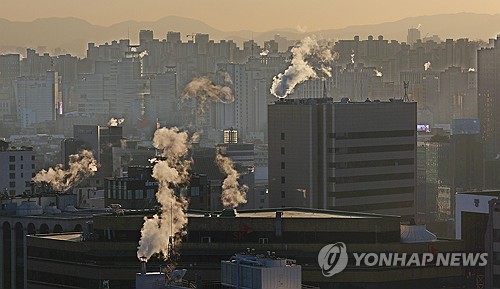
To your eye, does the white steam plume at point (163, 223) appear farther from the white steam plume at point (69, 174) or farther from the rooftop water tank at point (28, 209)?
A: the white steam plume at point (69, 174)

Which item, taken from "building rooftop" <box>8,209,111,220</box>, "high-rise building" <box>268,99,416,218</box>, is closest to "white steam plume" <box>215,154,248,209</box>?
"high-rise building" <box>268,99,416,218</box>

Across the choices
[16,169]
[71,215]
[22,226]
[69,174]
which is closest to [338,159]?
[71,215]

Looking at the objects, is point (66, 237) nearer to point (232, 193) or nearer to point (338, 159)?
point (338, 159)

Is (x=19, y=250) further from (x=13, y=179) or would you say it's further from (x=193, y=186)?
(x=13, y=179)

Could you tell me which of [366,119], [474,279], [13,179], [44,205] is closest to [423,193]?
[13,179]

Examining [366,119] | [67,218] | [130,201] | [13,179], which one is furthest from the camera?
[13,179]
